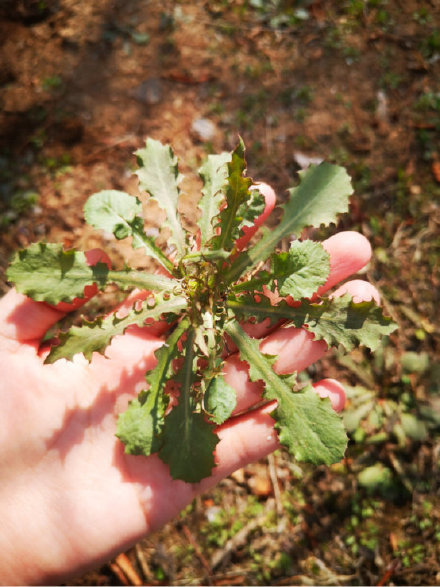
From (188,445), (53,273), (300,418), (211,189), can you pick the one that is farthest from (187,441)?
(211,189)

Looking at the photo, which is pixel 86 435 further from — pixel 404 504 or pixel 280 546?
pixel 404 504

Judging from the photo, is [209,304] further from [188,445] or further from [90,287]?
[188,445]

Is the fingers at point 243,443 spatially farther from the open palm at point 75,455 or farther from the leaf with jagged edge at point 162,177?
the leaf with jagged edge at point 162,177

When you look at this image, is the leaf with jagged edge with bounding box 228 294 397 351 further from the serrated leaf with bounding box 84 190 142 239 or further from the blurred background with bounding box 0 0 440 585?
the blurred background with bounding box 0 0 440 585

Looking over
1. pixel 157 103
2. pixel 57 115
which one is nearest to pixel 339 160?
pixel 157 103

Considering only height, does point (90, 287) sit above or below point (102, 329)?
above

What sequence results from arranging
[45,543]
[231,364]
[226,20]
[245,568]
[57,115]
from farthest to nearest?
[226,20], [57,115], [245,568], [231,364], [45,543]
